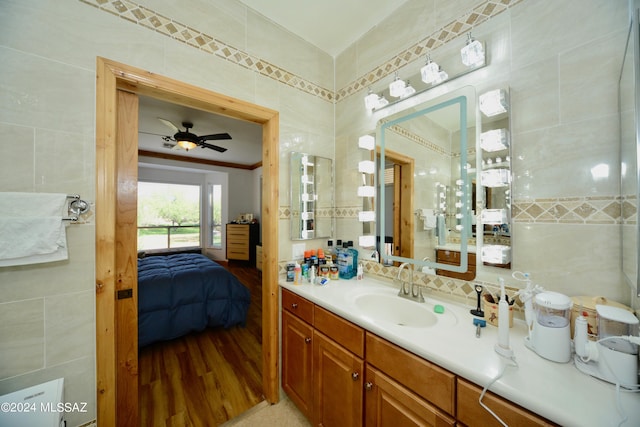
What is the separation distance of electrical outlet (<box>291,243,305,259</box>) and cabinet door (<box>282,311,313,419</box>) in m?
0.41

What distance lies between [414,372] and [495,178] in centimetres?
93

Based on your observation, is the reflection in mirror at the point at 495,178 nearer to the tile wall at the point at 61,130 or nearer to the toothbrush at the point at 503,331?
the toothbrush at the point at 503,331

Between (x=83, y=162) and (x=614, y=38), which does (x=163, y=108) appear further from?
(x=614, y=38)

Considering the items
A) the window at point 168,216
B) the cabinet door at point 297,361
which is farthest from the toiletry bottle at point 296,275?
the window at point 168,216

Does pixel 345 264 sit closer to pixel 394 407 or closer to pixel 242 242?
pixel 394 407

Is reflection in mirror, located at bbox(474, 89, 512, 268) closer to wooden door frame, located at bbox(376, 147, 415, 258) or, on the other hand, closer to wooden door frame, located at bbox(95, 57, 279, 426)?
wooden door frame, located at bbox(376, 147, 415, 258)

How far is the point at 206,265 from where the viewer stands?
120 inches

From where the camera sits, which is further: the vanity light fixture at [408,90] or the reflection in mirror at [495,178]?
the vanity light fixture at [408,90]

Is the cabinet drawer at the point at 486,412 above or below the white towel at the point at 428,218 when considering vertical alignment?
below

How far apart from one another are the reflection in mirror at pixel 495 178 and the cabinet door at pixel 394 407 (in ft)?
2.28

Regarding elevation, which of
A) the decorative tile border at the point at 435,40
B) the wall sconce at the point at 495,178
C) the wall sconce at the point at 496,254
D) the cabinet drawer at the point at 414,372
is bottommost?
the cabinet drawer at the point at 414,372

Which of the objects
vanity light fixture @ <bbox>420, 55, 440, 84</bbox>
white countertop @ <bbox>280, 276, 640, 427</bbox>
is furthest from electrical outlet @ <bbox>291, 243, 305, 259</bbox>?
vanity light fixture @ <bbox>420, 55, 440, 84</bbox>

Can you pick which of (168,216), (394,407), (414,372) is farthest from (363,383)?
(168,216)

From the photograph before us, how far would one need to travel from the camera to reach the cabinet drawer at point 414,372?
762mm
